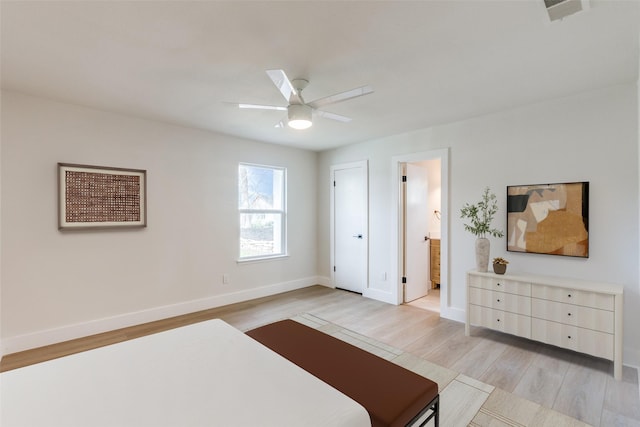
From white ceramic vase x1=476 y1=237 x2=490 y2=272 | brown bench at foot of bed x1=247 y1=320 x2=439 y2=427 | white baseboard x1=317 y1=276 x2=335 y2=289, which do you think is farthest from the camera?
white baseboard x1=317 y1=276 x2=335 y2=289

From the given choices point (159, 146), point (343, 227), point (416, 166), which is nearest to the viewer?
point (159, 146)

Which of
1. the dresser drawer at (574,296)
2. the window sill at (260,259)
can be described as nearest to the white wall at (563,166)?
the dresser drawer at (574,296)

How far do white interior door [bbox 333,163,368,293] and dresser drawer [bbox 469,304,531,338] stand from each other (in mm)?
1830

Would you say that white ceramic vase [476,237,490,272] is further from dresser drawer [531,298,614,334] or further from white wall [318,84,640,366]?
dresser drawer [531,298,614,334]

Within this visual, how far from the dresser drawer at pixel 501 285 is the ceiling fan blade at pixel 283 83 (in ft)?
8.34

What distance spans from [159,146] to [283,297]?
2715 millimetres

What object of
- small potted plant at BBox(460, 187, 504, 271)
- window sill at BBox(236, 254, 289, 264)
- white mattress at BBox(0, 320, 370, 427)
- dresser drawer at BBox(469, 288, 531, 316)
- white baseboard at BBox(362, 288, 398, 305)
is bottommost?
white baseboard at BBox(362, 288, 398, 305)

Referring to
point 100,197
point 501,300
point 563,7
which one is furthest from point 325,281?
point 563,7

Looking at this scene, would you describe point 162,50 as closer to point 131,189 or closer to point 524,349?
point 131,189

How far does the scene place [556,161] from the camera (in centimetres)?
296

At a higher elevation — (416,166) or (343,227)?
(416,166)

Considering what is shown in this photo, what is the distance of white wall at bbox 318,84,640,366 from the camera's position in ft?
8.51

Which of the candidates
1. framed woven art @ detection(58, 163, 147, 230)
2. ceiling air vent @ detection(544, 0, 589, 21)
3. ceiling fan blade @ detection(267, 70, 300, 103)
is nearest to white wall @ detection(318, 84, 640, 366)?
ceiling air vent @ detection(544, 0, 589, 21)

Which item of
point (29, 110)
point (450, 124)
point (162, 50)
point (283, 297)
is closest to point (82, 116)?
point (29, 110)
